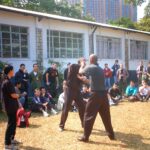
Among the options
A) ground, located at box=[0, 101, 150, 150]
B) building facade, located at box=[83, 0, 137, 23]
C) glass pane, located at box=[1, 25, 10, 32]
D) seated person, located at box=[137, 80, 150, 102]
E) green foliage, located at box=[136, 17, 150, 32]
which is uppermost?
building facade, located at box=[83, 0, 137, 23]

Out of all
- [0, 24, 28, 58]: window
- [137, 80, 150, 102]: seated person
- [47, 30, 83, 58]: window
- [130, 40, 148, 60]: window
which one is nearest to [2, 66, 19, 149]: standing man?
[0, 24, 28, 58]: window

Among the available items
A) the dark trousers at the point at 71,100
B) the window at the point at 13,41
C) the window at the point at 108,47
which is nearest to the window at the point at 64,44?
the window at the point at 13,41

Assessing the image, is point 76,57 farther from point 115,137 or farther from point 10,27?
point 115,137

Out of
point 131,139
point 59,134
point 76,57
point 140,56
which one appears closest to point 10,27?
point 76,57

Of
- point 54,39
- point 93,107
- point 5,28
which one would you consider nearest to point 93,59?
point 93,107

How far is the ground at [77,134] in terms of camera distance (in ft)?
27.1

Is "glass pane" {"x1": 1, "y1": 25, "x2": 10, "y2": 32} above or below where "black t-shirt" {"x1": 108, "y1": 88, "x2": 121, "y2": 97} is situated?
above

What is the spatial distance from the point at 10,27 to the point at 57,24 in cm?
350

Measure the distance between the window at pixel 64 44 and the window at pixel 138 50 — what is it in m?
7.40

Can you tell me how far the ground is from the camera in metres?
8.25

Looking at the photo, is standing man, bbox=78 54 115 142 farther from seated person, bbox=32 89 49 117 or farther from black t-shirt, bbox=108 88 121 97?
black t-shirt, bbox=108 88 121 97

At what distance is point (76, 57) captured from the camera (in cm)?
2230

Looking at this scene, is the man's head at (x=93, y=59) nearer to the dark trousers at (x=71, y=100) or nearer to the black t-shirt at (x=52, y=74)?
the dark trousers at (x=71, y=100)

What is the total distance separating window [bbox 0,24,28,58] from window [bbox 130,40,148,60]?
12538 mm
